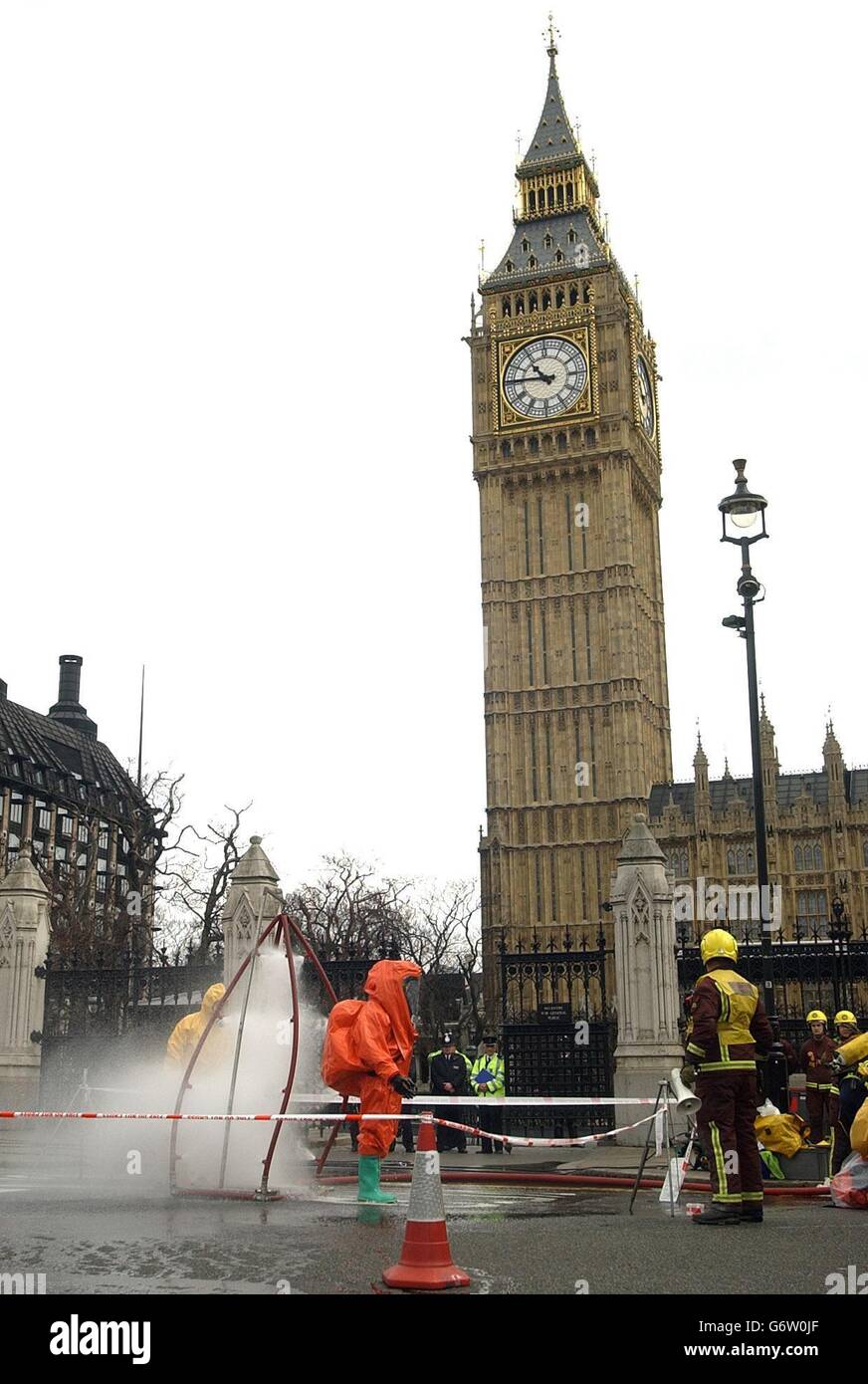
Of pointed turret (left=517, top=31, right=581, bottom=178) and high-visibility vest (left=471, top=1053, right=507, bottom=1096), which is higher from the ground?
pointed turret (left=517, top=31, right=581, bottom=178)

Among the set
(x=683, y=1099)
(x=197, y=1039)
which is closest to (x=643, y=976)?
(x=197, y=1039)

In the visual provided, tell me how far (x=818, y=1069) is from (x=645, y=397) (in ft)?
234

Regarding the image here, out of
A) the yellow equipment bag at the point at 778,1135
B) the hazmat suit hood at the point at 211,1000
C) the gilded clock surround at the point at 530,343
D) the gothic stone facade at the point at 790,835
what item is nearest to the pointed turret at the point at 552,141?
the gilded clock surround at the point at 530,343

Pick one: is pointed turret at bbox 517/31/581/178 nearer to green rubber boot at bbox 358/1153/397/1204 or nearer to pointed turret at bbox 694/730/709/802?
pointed turret at bbox 694/730/709/802

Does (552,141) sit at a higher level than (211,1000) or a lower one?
higher

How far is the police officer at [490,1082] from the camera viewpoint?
677 inches

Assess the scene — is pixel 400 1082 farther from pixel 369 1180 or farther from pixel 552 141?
pixel 552 141

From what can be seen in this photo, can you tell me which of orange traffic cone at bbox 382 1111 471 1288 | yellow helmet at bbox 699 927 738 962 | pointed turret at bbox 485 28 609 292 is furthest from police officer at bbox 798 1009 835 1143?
pointed turret at bbox 485 28 609 292

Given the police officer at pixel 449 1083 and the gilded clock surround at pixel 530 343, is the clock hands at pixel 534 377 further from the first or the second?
the police officer at pixel 449 1083

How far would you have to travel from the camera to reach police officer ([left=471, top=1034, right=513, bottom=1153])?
17.2 metres

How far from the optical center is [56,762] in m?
91.8

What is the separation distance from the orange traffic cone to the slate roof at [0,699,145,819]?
75.0m
